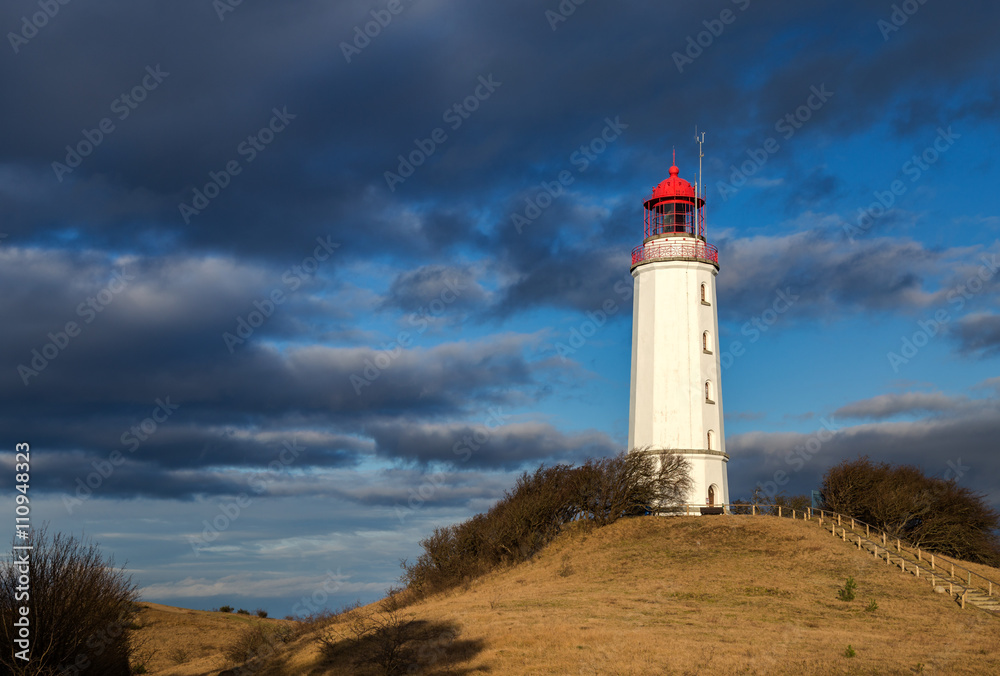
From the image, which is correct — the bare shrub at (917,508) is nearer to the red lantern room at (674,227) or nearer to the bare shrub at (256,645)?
the red lantern room at (674,227)

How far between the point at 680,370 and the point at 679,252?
23.7 feet

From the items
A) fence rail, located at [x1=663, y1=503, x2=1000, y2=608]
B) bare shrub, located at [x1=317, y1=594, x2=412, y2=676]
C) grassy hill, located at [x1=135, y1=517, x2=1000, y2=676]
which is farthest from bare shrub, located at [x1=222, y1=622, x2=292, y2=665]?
fence rail, located at [x1=663, y1=503, x2=1000, y2=608]

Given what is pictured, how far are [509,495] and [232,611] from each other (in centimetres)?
2293

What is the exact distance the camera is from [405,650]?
26203mm

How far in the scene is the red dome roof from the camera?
51.3 meters

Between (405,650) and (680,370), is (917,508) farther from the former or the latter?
(405,650)

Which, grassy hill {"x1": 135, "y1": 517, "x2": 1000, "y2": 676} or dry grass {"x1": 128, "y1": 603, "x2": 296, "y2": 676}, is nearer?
grassy hill {"x1": 135, "y1": 517, "x2": 1000, "y2": 676}

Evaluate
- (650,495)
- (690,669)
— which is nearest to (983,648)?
(690,669)

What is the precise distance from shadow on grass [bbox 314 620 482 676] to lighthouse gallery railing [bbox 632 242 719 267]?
91.1 feet

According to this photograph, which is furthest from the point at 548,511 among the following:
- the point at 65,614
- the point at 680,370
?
the point at 65,614

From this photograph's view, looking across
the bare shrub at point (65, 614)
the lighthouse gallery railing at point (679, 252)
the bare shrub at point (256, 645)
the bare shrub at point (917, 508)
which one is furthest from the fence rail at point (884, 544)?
the bare shrub at point (65, 614)

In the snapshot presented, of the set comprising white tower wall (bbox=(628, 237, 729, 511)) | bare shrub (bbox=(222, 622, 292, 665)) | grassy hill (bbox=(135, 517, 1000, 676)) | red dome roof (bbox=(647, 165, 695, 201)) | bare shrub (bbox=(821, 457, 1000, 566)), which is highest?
red dome roof (bbox=(647, 165, 695, 201))

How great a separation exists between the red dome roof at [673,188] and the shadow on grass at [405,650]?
31.6 meters

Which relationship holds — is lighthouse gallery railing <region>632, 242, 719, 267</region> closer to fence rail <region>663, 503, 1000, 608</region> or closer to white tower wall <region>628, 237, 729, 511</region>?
white tower wall <region>628, 237, 729, 511</region>
